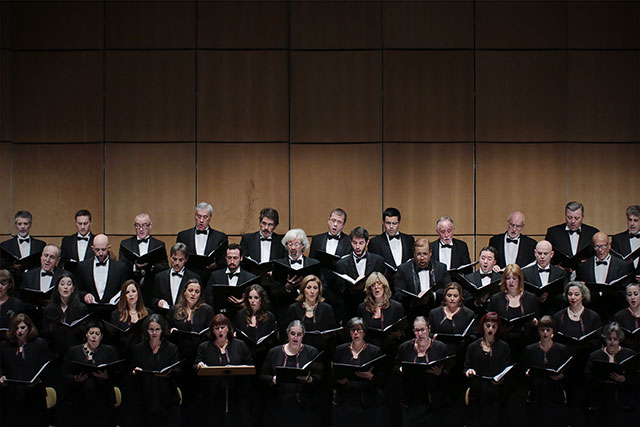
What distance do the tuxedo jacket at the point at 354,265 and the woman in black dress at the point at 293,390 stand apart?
646mm

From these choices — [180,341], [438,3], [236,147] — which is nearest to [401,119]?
[438,3]

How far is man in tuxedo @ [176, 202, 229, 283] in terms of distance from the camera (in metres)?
5.76

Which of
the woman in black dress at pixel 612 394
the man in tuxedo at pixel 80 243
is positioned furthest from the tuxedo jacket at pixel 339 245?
the woman in black dress at pixel 612 394

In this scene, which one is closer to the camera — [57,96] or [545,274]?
[545,274]

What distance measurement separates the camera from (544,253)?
5246 millimetres

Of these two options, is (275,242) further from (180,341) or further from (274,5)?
(274,5)

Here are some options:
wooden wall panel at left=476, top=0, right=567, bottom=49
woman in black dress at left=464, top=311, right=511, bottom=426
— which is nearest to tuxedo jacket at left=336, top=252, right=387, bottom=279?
woman in black dress at left=464, top=311, right=511, bottom=426

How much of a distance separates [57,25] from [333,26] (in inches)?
107

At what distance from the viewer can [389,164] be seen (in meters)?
7.08

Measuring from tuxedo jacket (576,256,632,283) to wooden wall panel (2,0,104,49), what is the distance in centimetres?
491

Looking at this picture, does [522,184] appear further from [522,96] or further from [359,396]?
[359,396]

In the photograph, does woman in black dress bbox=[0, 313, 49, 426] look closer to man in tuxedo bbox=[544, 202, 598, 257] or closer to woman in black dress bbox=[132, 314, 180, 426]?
woman in black dress bbox=[132, 314, 180, 426]

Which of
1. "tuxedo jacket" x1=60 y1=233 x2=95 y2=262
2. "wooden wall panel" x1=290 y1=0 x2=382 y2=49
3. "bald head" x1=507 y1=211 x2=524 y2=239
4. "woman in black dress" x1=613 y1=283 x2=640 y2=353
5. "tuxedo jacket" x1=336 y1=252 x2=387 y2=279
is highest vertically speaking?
"wooden wall panel" x1=290 y1=0 x2=382 y2=49

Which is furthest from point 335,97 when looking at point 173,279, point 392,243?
point 173,279
